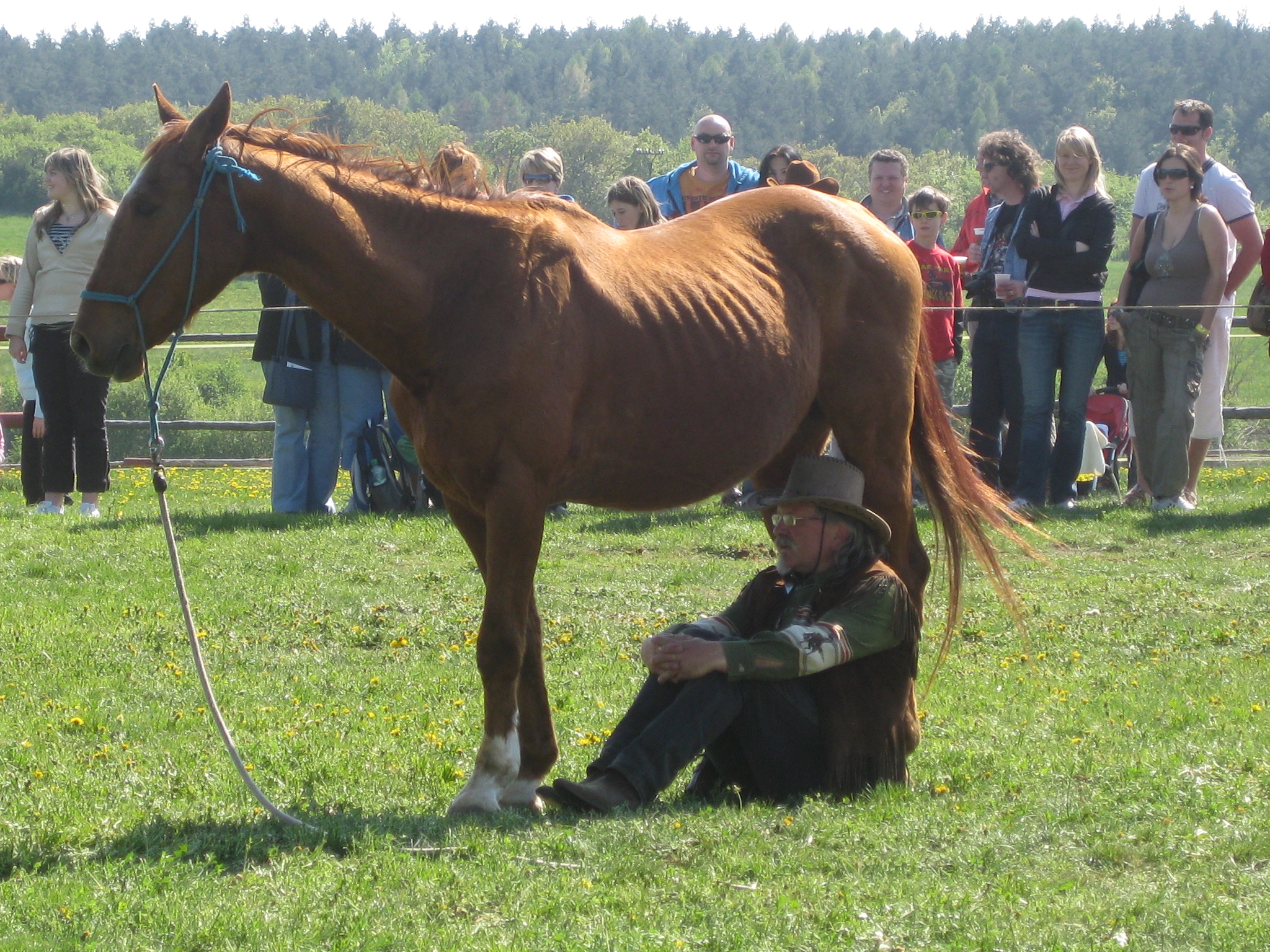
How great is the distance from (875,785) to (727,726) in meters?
0.53

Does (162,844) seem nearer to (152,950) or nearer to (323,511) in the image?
(152,950)

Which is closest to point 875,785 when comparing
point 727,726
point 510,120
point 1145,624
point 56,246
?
point 727,726

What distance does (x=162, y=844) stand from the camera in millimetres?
3914

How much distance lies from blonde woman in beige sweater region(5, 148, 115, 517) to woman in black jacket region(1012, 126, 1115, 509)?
21.9ft

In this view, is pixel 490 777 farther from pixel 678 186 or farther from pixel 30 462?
pixel 30 462

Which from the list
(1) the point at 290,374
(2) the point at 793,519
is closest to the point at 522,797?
(2) the point at 793,519

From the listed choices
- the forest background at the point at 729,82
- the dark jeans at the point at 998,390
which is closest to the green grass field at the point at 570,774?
the dark jeans at the point at 998,390

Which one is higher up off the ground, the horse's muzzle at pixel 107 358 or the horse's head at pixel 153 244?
the horse's head at pixel 153 244

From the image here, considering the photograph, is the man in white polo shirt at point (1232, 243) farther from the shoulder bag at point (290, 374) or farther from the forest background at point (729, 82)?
the forest background at point (729, 82)

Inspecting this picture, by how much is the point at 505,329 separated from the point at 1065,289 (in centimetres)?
692

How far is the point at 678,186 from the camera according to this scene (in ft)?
34.0

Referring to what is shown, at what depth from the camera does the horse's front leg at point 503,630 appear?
162 inches

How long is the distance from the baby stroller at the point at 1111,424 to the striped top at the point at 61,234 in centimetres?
818

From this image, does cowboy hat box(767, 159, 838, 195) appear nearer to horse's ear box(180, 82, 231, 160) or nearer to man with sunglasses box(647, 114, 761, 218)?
horse's ear box(180, 82, 231, 160)
